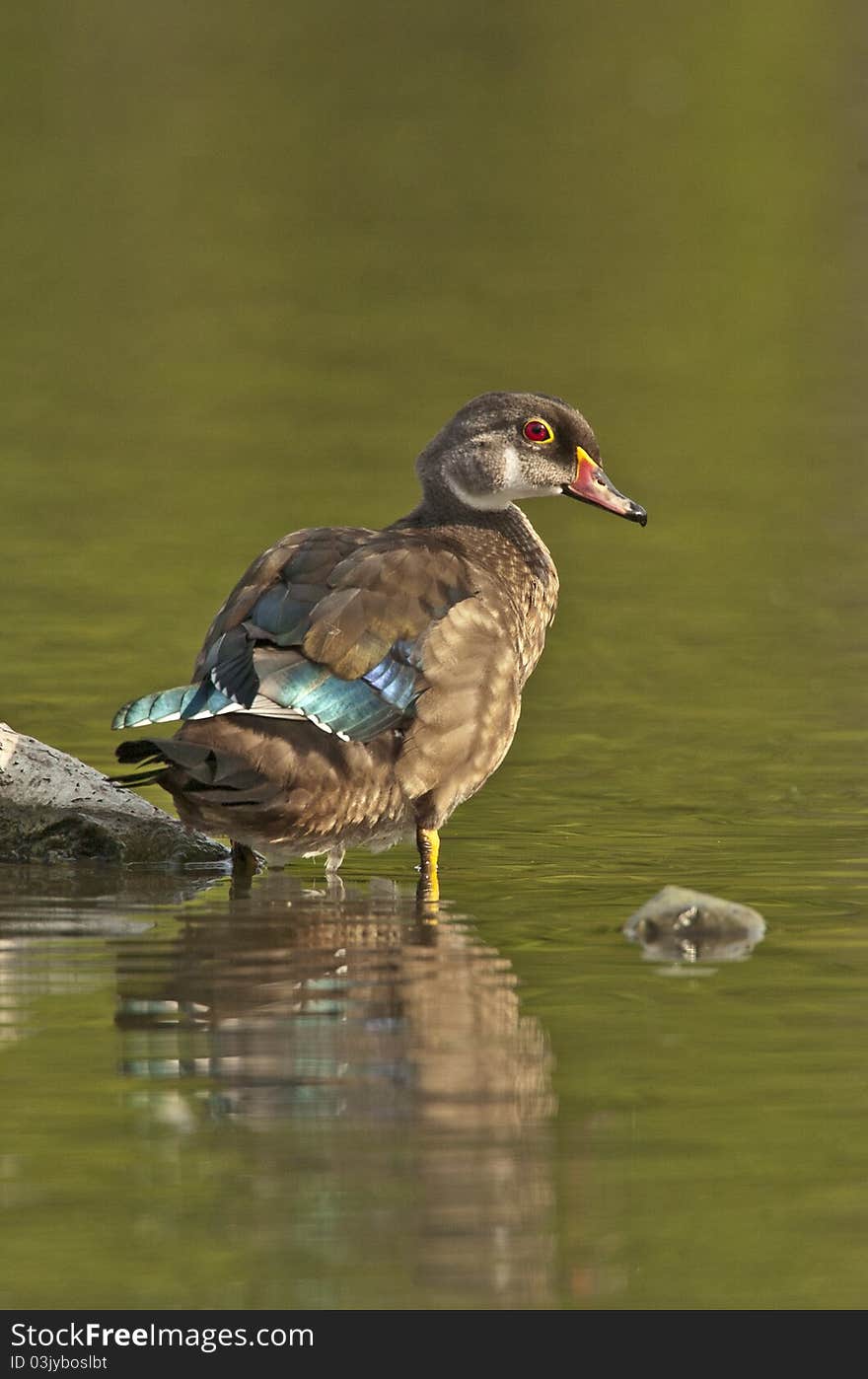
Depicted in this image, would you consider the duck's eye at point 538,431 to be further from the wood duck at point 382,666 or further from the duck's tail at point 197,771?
the duck's tail at point 197,771

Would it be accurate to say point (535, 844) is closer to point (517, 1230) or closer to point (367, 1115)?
point (367, 1115)

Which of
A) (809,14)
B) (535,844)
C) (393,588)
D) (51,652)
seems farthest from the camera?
(809,14)

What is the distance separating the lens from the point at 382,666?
31.2ft

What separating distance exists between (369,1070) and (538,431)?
3889 mm

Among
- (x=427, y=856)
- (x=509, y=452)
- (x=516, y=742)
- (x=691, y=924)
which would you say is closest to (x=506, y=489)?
(x=509, y=452)

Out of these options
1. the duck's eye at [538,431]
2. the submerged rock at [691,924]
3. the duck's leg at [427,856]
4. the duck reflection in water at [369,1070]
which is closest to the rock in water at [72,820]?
the duck reflection in water at [369,1070]

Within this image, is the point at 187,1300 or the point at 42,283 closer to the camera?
the point at 187,1300

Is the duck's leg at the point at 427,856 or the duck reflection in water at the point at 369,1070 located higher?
the duck's leg at the point at 427,856

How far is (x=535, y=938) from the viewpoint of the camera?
894 centimetres

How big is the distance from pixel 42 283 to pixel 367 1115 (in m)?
20.5

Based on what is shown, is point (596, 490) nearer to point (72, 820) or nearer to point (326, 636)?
point (326, 636)

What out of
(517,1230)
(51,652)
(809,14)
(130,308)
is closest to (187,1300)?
(517,1230)

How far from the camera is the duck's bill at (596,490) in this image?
10.8 m
